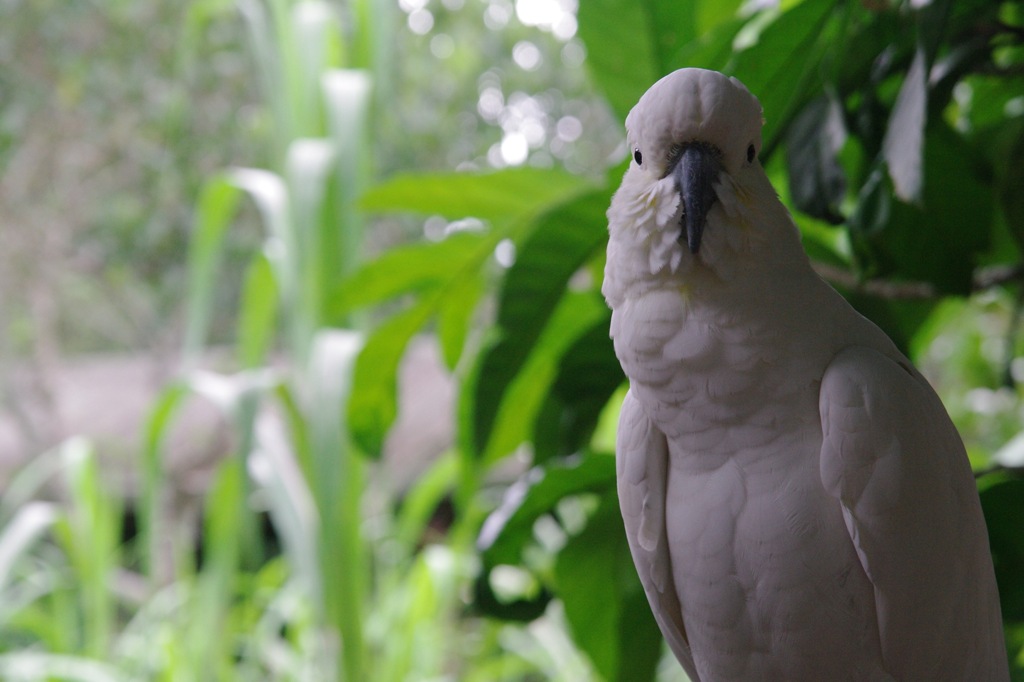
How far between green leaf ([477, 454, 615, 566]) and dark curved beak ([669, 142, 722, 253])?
32 centimetres

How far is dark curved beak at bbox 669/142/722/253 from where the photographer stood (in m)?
0.32

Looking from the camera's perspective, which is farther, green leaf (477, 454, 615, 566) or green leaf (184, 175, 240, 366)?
green leaf (184, 175, 240, 366)

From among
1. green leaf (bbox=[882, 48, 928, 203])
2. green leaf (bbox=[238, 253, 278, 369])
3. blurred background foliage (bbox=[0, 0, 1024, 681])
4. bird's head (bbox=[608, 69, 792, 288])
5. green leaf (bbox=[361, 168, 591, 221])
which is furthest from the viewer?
green leaf (bbox=[238, 253, 278, 369])

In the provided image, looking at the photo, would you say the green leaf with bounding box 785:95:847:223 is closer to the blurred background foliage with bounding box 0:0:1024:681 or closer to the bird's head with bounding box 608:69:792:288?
the blurred background foliage with bounding box 0:0:1024:681

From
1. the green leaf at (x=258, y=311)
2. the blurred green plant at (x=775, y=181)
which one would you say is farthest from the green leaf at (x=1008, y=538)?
the green leaf at (x=258, y=311)

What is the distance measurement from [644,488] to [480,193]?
398 mm

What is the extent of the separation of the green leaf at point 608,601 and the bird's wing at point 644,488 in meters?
0.22

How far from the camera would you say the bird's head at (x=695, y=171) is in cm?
32

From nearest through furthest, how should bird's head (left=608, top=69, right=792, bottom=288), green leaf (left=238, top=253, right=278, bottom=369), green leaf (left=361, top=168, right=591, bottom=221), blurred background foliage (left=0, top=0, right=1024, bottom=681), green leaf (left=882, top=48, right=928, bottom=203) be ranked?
1. bird's head (left=608, top=69, right=792, bottom=288)
2. green leaf (left=882, top=48, right=928, bottom=203)
3. blurred background foliage (left=0, top=0, right=1024, bottom=681)
4. green leaf (left=361, top=168, right=591, bottom=221)
5. green leaf (left=238, top=253, right=278, bottom=369)

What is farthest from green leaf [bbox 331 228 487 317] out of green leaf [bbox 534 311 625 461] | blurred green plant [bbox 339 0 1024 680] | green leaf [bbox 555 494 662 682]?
green leaf [bbox 555 494 662 682]

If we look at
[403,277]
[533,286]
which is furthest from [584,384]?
[403,277]

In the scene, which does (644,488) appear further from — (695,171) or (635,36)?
(635,36)

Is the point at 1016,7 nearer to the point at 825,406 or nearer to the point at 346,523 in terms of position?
the point at 825,406

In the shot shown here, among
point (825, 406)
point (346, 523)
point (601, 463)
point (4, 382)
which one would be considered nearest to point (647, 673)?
point (601, 463)
